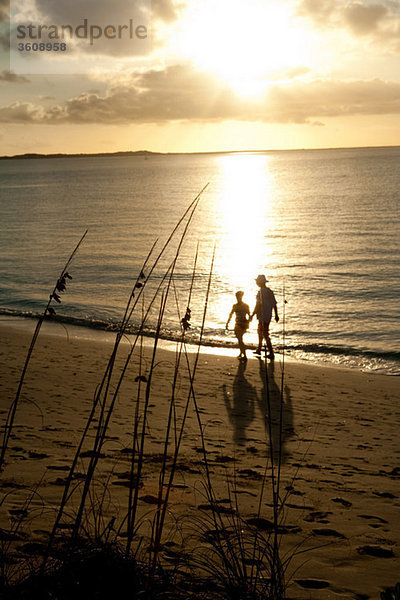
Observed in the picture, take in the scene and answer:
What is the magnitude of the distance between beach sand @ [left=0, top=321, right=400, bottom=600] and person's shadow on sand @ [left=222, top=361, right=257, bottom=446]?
20mm

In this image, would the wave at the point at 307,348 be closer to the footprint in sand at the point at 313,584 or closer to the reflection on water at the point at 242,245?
the reflection on water at the point at 242,245

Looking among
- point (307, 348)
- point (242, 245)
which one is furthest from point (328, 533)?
point (242, 245)

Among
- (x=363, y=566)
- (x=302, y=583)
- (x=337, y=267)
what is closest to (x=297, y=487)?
(x=363, y=566)

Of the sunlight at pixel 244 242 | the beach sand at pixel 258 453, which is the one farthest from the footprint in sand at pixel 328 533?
the sunlight at pixel 244 242

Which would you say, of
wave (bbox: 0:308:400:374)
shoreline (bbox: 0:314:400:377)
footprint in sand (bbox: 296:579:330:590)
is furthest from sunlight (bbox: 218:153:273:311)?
footprint in sand (bbox: 296:579:330:590)

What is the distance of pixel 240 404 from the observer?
10.2 metres

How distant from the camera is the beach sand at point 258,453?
424 centimetres

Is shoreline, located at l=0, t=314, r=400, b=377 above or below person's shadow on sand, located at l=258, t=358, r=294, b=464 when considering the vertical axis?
above

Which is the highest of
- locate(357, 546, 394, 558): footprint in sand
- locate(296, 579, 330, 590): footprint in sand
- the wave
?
the wave

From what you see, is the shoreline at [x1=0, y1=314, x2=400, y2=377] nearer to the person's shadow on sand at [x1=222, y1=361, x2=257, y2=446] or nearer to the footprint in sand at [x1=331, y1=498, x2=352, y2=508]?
the person's shadow on sand at [x1=222, y1=361, x2=257, y2=446]

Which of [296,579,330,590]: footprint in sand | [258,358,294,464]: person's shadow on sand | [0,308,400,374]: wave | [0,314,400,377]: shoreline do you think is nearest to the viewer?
[296,579,330,590]: footprint in sand

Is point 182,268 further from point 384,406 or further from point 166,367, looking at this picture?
point 384,406

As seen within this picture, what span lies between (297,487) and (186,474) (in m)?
1.01

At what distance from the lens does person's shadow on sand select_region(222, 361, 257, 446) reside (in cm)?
831
